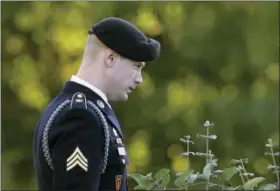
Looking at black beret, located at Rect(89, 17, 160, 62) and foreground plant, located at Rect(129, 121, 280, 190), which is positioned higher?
black beret, located at Rect(89, 17, 160, 62)

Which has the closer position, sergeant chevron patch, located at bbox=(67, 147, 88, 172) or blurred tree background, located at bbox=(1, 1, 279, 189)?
sergeant chevron patch, located at bbox=(67, 147, 88, 172)

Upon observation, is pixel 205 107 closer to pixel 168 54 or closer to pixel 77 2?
pixel 168 54

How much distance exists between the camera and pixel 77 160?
194 centimetres

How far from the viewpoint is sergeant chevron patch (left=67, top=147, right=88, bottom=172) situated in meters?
1.94

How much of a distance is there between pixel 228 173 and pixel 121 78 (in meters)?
0.76

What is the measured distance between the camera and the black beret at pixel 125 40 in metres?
2.09

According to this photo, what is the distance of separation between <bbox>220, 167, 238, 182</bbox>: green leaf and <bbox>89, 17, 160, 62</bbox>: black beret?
652 millimetres

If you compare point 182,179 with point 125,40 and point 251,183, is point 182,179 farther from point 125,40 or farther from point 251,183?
point 125,40

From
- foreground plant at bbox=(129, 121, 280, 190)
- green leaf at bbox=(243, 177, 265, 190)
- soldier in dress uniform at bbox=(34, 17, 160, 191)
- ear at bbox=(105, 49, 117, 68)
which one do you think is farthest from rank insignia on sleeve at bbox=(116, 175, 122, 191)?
green leaf at bbox=(243, 177, 265, 190)

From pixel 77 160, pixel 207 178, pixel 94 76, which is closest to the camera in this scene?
pixel 77 160

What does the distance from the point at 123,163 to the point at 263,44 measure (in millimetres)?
4315

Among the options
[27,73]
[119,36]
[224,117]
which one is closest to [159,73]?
[224,117]

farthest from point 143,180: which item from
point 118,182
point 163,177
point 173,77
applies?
point 173,77

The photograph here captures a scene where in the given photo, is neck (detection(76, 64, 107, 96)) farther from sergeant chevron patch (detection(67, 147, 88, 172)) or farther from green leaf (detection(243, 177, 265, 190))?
green leaf (detection(243, 177, 265, 190))
